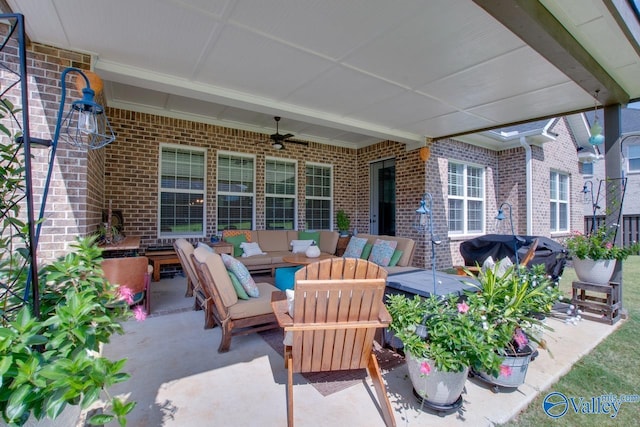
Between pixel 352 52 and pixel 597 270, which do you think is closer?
pixel 352 52

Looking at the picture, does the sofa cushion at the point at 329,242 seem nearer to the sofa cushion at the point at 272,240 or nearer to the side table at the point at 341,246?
the side table at the point at 341,246

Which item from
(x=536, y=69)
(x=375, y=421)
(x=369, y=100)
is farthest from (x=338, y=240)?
(x=375, y=421)

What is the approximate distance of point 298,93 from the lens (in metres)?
4.17

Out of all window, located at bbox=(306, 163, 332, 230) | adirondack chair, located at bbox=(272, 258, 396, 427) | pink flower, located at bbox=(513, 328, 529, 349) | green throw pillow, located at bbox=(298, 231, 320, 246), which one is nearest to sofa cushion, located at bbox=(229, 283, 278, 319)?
adirondack chair, located at bbox=(272, 258, 396, 427)

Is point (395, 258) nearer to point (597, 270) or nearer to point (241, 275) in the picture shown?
point (597, 270)

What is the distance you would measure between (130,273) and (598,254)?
220 inches

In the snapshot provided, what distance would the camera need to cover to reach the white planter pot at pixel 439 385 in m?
1.83

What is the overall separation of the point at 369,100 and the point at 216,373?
3863mm

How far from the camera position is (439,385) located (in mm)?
1841

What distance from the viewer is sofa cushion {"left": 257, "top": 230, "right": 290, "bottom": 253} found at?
6238mm

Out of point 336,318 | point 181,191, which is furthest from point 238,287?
point 181,191

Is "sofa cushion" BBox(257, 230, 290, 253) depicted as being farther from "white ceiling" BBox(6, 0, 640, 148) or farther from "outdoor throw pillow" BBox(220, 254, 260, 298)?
"outdoor throw pillow" BBox(220, 254, 260, 298)

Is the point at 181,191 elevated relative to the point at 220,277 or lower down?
elevated

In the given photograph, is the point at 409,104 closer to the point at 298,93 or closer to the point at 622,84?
the point at 298,93
